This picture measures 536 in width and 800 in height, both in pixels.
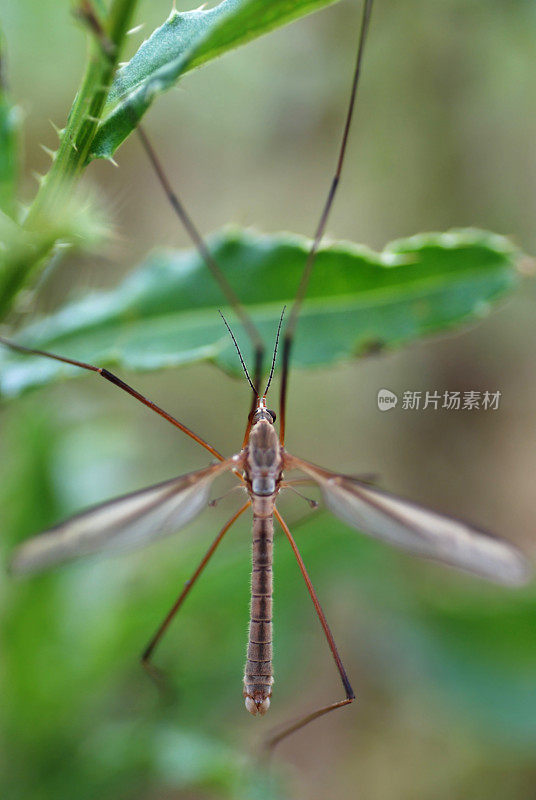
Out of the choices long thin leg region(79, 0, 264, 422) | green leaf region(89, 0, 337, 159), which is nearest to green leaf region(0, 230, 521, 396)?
long thin leg region(79, 0, 264, 422)

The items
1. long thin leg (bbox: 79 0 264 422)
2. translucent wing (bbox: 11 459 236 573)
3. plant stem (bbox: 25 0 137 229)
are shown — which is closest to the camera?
plant stem (bbox: 25 0 137 229)

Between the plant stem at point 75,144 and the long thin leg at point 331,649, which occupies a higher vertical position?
the plant stem at point 75,144

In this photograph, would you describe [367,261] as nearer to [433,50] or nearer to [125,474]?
[125,474]

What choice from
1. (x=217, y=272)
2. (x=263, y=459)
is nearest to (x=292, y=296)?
(x=217, y=272)

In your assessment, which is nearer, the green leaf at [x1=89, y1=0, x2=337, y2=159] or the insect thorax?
the green leaf at [x1=89, y1=0, x2=337, y2=159]

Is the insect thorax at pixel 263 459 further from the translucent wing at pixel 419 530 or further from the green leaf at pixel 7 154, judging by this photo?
the green leaf at pixel 7 154

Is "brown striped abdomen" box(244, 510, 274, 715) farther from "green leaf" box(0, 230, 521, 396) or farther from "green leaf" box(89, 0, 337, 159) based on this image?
"green leaf" box(89, 0, 337, 159)

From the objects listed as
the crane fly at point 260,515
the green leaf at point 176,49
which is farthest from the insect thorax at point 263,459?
the green leaf at point 176,49

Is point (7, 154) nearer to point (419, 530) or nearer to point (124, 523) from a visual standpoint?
point (124, 523)
